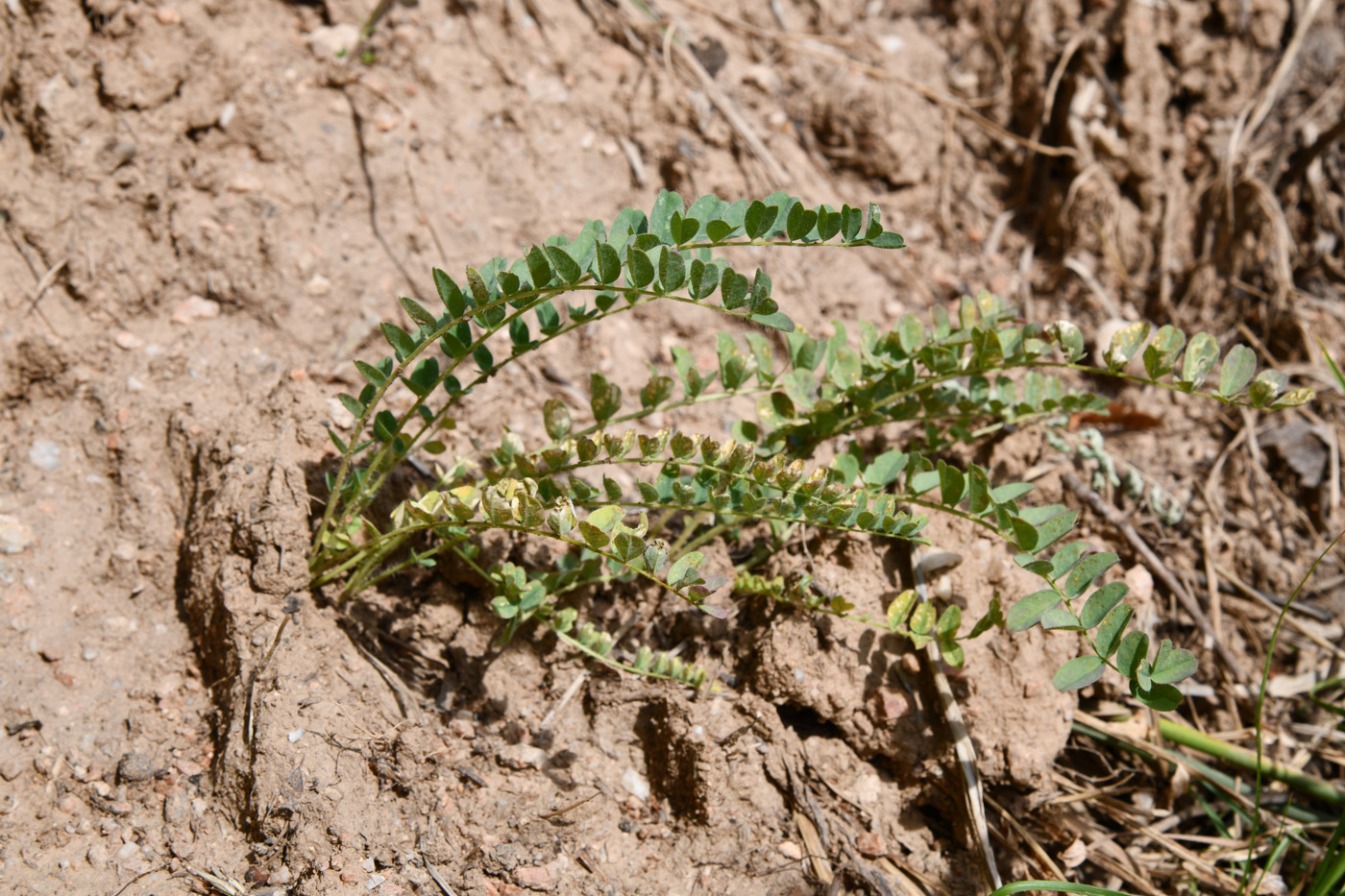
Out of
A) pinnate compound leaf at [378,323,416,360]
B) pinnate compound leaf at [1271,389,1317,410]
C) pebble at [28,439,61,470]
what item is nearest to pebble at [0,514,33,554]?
pebble at [28,439,61,470]

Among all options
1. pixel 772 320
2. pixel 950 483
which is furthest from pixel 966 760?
pixel 772 320

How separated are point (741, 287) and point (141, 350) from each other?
146 cm

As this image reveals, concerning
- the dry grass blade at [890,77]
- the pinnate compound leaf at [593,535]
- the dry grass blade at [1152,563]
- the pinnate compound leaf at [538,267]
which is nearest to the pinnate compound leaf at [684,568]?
the pinnate compound leaf at [593,535]

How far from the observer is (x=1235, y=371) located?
1.63 m

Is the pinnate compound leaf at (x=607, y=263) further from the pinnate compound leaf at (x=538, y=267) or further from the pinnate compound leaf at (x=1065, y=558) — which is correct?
the pinnate compound leaf at (x=1065, y=558)

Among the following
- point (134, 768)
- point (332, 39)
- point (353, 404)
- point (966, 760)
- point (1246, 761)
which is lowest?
point (1246, 761)

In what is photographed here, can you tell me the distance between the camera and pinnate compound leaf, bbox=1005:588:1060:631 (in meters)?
1.47

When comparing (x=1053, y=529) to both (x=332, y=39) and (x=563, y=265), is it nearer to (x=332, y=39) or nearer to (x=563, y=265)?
(x=563, y=265)

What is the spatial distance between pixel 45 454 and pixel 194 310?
45 cm

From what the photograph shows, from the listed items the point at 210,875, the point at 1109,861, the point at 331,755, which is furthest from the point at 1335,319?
the point at 210,875

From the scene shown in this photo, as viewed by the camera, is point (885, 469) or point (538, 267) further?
point (885, 469)

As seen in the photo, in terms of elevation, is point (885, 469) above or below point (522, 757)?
above

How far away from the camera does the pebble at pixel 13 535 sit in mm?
1752

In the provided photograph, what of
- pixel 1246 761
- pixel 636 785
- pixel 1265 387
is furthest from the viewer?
pixel 1246 761
